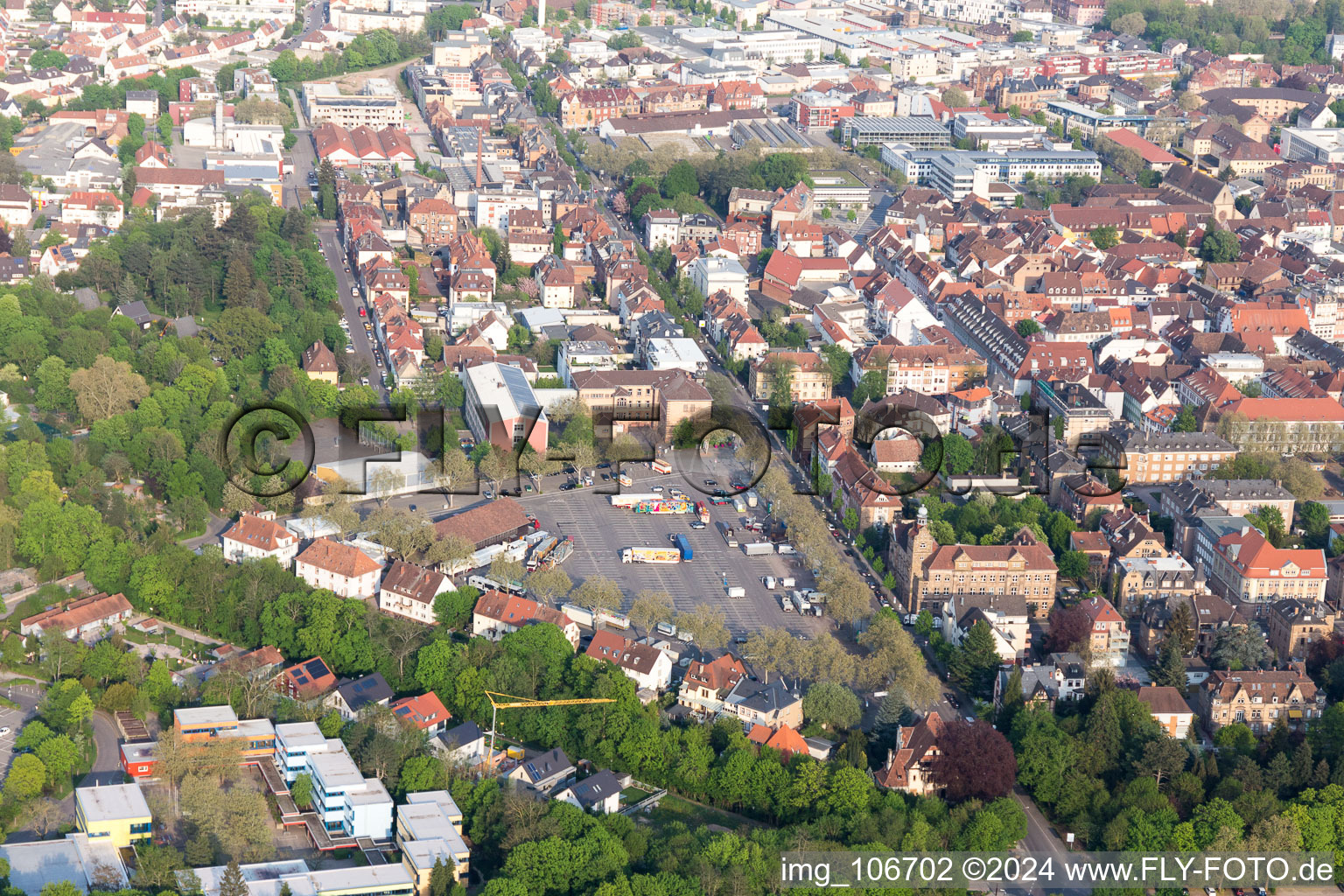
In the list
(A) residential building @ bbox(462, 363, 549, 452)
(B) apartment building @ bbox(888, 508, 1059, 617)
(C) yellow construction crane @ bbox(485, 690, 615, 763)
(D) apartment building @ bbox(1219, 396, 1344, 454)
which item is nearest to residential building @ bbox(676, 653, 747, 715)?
(C) yellow construction crane @ bbox(485, 690, 615, 763)

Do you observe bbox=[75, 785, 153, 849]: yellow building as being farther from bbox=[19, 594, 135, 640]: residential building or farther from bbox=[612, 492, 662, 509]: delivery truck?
bbox=[612, 492, 662, 509]: delivery truck

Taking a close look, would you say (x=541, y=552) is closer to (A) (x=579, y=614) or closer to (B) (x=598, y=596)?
(A) (x=579, y=614)

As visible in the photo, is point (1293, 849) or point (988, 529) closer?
point (1293, 849)

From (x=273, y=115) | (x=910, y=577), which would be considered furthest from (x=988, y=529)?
(x=273, y=115)

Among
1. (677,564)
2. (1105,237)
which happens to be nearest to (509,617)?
(677,564)

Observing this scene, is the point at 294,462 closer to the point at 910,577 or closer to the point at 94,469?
the point at 94,469

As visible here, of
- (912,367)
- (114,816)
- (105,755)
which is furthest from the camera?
(912,367)
